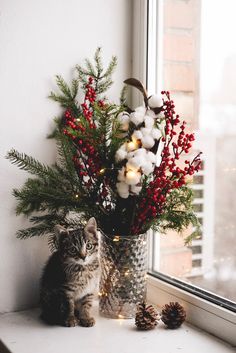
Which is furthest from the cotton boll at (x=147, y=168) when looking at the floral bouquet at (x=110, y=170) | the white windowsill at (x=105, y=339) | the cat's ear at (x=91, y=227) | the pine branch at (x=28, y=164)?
the white windowsill at (x=105, y=339)

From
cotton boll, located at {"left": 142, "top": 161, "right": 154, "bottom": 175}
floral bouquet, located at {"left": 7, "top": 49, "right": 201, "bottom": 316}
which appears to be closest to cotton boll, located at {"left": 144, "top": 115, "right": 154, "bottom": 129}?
floral bouquet, located at {"left": 7, "top": 49, "right": 201, "bottom": 316}

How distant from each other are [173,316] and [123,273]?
0.18 metres

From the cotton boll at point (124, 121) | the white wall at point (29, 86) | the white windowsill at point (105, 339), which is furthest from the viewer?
the white wall at point (29, 86)

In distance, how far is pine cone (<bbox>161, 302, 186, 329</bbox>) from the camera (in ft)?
4.47

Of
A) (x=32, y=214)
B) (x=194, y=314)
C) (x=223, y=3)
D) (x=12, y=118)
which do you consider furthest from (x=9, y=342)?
(x=223, y=3)

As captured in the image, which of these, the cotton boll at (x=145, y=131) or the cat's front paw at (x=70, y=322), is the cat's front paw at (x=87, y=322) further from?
the cotton boll at (x=145, y=131)

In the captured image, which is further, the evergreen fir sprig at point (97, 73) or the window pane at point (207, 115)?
the evergreen fir sprig at point (97, 73)

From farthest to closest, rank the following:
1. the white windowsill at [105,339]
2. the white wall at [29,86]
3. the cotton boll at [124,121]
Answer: the white wall at [29,86] < the cotton boll at [124,121] < the white windowsill at [105,339]

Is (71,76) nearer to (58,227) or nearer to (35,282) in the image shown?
(58,227)

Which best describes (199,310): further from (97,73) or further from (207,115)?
(97,73)

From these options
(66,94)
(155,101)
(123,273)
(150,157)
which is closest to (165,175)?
(150,157)

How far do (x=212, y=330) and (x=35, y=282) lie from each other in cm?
56

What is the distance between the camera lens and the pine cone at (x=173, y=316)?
1.36m

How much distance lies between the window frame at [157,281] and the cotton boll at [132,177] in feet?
1.28
